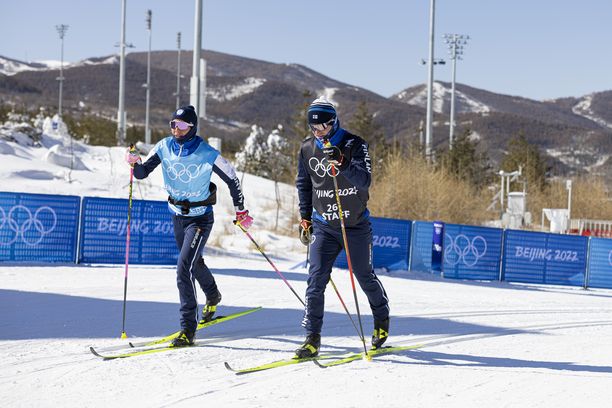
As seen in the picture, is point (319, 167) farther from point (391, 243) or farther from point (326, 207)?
point (391, 243)

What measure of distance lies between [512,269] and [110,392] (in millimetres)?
12182

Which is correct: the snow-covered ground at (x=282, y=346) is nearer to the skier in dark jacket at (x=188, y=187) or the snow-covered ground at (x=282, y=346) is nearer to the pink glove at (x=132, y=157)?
the skier in dark jacket at (x=188, y=187)

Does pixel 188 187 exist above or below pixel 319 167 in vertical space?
below

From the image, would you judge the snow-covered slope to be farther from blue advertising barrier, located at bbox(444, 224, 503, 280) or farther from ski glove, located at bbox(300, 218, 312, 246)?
ski glove, located at bbox(300, 218, 312, 246)

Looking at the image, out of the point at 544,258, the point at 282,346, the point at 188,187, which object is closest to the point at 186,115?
the point at 188,187

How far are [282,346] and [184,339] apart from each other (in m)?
0.89

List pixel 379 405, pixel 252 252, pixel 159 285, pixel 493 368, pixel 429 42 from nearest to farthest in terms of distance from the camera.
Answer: pixel 379 405 < pixel 493 368 < pixel 159 285 < pixel 252 252 < pixel 429 42

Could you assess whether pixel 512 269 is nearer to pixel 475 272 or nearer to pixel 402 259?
pixel 475 272

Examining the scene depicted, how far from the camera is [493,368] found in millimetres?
6117

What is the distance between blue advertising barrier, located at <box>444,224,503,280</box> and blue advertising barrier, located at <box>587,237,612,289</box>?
2.20 metres

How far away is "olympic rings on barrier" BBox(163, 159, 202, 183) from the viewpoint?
668 centimetres

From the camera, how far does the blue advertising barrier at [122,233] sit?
1298 cm

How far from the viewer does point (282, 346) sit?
22.2ft

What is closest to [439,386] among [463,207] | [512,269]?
[512,269]
